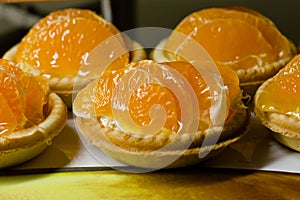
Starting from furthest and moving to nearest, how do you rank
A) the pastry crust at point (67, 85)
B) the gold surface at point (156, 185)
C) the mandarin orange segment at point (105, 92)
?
the pastry crust at point (67, 85) → the mandarin orange segment at point (105, 92) → the gold surface at point (156, 185)

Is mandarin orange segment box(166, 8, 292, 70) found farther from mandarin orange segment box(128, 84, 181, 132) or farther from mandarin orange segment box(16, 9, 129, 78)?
mandarin orange segment box(128, 84, 181, 132)

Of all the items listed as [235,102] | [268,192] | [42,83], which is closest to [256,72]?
[235,102]

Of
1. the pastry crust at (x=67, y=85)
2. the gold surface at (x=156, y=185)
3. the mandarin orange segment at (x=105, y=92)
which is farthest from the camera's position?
the pastry crust at (x=67, y=85)

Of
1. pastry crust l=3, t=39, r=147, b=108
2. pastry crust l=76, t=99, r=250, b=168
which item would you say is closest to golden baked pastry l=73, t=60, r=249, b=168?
pastry crust l=76, t=99, r=250, b=168

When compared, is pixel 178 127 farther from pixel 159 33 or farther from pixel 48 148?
pixel 159 33

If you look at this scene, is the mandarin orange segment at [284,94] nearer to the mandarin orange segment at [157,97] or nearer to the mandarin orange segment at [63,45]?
the mandarin orange segment at [157,97]

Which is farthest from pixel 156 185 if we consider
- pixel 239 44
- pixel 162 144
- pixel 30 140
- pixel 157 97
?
pixel 239 44

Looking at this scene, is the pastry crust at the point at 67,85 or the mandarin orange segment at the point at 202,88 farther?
the pastry crust at the point at 67,85

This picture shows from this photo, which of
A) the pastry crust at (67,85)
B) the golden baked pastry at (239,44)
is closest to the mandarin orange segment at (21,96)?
the pastry crust at (67,85)
